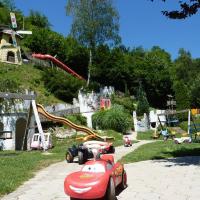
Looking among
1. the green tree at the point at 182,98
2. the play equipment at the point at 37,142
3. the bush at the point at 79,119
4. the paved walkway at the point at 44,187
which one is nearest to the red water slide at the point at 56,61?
the green tree at the point at 182,98

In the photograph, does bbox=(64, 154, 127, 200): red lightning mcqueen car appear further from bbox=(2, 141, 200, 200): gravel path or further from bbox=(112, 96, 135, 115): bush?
bbox=(112, 96, 135, 115): bush

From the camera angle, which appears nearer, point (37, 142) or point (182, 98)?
point (37, 142)

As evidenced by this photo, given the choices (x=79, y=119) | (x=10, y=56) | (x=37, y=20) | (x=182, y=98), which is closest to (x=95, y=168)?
A: (x=79, y=119)

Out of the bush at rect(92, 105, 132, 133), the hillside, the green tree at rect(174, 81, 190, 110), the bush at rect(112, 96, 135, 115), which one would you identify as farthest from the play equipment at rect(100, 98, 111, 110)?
the green tree at rect(174, 81, 190, 110)

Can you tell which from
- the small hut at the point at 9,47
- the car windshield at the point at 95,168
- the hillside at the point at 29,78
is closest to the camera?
the car windshield at the point at 95,168

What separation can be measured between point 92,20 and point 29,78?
10707 millimetres

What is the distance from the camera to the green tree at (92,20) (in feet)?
182

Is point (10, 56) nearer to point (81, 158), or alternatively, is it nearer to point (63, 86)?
point (63, 86)

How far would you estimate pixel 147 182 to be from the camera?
42.1 ft

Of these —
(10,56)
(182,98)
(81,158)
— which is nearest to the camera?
(81,158)

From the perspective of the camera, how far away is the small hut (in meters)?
60.3

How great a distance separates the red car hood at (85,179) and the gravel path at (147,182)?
932mm

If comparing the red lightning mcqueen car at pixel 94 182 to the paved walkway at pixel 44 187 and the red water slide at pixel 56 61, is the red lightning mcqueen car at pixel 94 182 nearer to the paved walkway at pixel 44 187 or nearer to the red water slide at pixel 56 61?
the paved walkway at pixel 44 187

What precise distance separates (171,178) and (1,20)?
7457 cm
